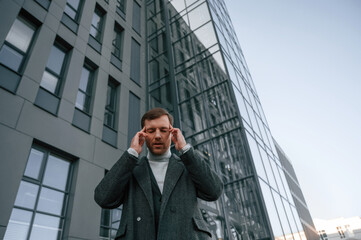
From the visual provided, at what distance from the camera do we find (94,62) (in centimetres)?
1030

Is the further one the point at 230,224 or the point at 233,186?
the point at 233,186

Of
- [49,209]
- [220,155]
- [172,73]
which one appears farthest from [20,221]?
[172,73]

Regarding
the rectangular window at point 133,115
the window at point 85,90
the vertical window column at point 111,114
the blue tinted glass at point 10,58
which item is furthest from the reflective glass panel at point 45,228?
the rectangular window at point 133,115

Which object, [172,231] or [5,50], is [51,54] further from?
[172,231]

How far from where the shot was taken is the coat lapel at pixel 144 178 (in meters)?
1.82

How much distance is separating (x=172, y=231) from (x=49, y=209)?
20.9 ft

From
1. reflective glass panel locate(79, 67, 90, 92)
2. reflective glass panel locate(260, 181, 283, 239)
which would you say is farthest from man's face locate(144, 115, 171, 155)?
reflective glass panel locate(79, 67, 90, 92)

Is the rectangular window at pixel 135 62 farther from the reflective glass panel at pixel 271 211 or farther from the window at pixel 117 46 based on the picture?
the reflective glass panel at pixel 271 211

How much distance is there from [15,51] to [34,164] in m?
3.48

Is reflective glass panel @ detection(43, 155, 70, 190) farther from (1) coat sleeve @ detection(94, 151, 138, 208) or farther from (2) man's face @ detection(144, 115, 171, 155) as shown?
(2) man's face @ detection(144, 115, 171, 155)

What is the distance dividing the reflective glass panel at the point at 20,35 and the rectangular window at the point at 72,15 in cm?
164

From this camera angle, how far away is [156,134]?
2059 mm

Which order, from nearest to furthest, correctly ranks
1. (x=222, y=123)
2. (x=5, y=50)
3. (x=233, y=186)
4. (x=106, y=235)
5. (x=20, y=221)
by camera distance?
(x=20, y=221) → (x=5, y=50) → (x=106, y=235) → (x=233, y=186) → (x=222, y=123)

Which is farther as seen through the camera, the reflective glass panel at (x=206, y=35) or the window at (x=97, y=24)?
the reflective glass panel at (x=206, y=35)
